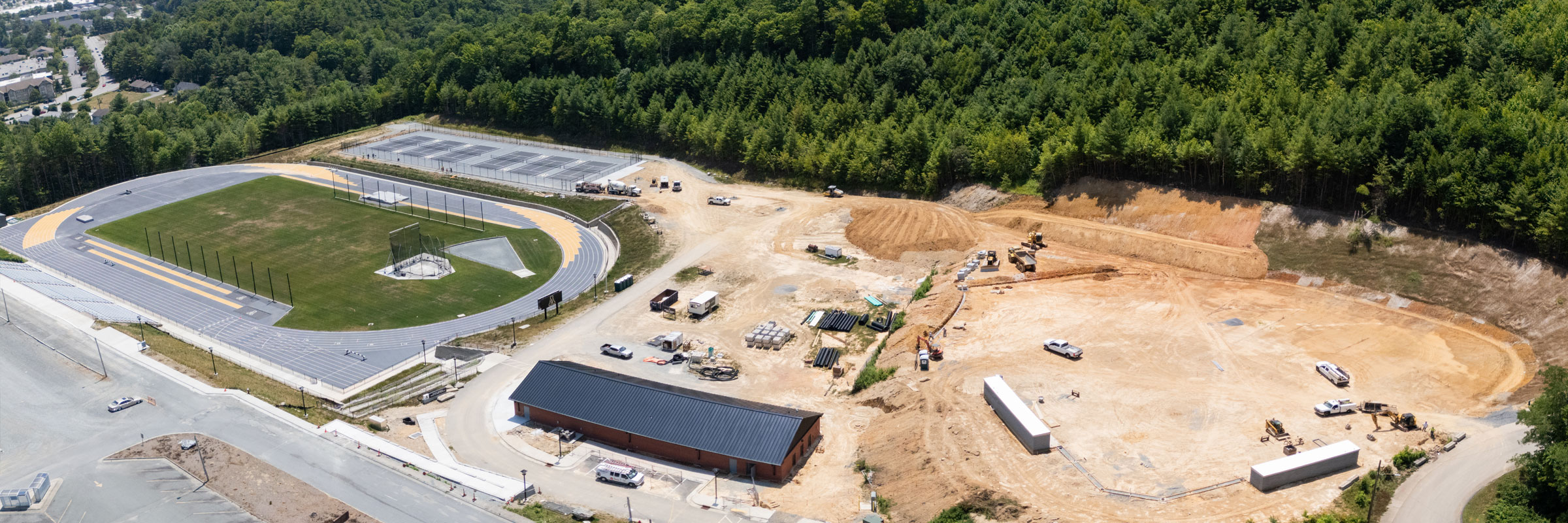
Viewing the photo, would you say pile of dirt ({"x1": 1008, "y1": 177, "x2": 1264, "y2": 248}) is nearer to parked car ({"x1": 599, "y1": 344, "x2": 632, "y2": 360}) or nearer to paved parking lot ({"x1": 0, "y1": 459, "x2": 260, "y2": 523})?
parked car ({"x1": 599, "y1": 344, "x2": 632, "y2": 360})

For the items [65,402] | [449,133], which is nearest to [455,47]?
[449,133]

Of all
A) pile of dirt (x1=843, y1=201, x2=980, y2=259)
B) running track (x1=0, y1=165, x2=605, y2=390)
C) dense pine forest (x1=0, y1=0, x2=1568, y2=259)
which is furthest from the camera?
pile of dirt (x1=843, y1=201, x2=980, y2=259)

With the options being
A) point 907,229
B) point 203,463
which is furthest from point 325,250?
point 907,229

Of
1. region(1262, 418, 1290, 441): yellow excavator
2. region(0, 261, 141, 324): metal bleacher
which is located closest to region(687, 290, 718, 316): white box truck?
region(1262, 418, 1290, 441): yellow excavator

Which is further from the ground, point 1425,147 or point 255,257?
point 1425,147

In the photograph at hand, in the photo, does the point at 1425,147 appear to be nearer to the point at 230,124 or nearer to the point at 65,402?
the point at 65,402

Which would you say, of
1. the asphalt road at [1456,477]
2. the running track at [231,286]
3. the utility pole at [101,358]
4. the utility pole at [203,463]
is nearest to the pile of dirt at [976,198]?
the running track at [231,286]
